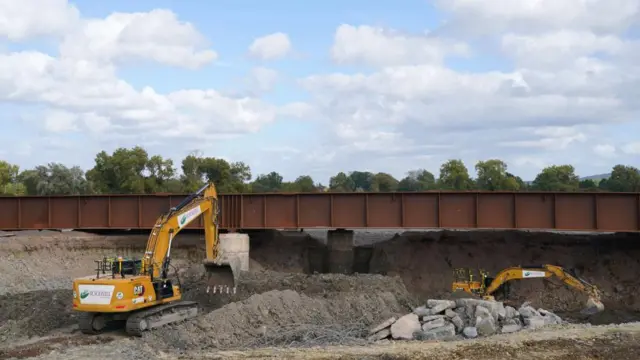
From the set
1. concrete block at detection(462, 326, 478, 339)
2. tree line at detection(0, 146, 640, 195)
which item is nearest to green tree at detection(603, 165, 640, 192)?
tree line at detection(0, 146, 640, 195)

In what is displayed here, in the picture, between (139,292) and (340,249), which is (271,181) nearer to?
(340,249)

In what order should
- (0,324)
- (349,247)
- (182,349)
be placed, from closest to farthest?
(182,349)
(0,324)
(349,247)

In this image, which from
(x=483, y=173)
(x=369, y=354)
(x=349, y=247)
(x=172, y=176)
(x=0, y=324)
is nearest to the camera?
(x=369, y=354)

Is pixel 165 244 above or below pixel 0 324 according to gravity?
above

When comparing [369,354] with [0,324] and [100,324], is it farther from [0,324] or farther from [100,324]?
[0,324]

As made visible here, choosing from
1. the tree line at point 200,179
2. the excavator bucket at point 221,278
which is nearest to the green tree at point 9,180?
the tree line at point 200,179

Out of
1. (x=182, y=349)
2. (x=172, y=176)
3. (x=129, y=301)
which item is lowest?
(x=182, y=349)

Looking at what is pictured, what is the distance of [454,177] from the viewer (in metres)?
80.8

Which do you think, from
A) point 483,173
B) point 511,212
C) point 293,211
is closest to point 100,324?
point 293,211

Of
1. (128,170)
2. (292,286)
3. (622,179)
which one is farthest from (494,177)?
(292,286)

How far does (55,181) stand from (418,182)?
53659 millimetres

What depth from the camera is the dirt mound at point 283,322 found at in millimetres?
17594

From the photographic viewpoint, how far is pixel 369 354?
15.0 meters

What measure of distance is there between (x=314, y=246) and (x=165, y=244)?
15.5 metres
